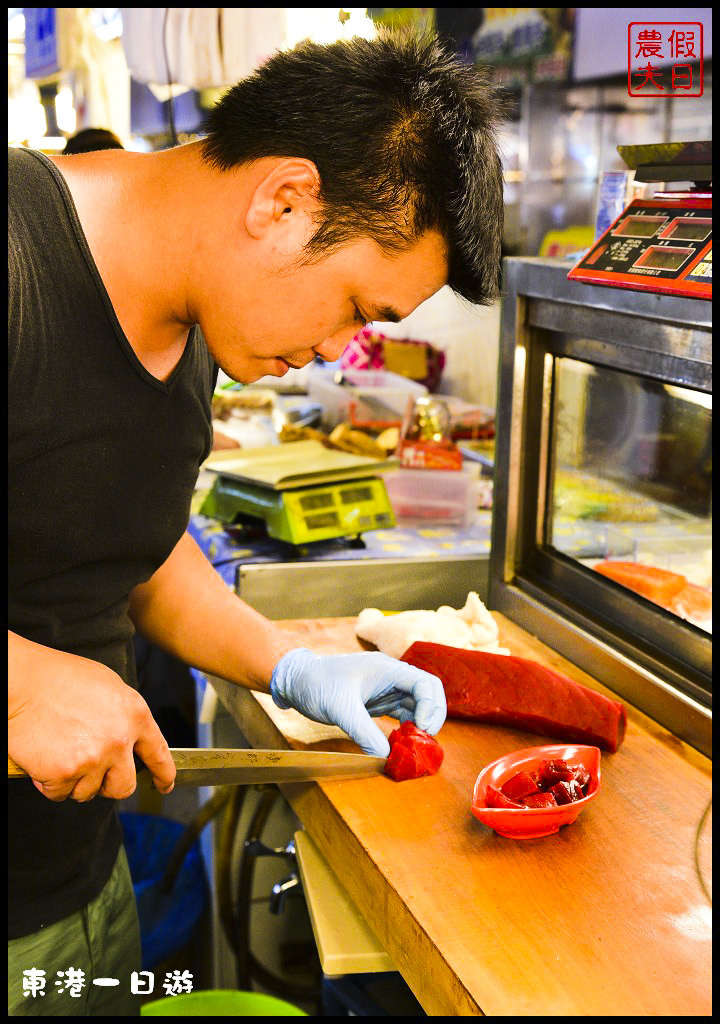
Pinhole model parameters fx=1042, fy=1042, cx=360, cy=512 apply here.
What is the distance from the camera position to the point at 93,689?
1.30 meters

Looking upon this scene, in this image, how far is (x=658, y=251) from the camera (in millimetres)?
1704

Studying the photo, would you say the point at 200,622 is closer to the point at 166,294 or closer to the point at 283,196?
the point at 166,294

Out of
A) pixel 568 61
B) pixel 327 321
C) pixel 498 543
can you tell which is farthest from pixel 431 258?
pixel 568 61

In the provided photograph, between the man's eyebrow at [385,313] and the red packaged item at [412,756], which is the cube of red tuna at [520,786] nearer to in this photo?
the red packaged item at [412,756]

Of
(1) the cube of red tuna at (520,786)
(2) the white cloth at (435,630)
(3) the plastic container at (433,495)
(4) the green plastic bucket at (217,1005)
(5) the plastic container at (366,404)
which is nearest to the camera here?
(1) the cube of red tuna at (520,786)

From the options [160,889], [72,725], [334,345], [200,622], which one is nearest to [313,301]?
[334,345]

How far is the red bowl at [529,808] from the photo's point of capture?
140 cm

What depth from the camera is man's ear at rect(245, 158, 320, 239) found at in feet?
4.19

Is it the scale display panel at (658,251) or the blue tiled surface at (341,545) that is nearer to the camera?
the scale display panel at (658,251)

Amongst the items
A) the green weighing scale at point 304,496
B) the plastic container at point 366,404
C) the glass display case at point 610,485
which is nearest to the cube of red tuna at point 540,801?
the glass display case at point 610,485

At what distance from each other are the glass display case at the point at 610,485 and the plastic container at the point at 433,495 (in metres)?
0.71

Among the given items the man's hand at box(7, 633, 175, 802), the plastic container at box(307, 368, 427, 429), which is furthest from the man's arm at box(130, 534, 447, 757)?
the plastic container at box(307, 368, 427, 429)

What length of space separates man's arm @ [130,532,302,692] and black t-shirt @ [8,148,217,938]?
0.42 feet

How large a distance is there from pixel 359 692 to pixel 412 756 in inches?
6.1
